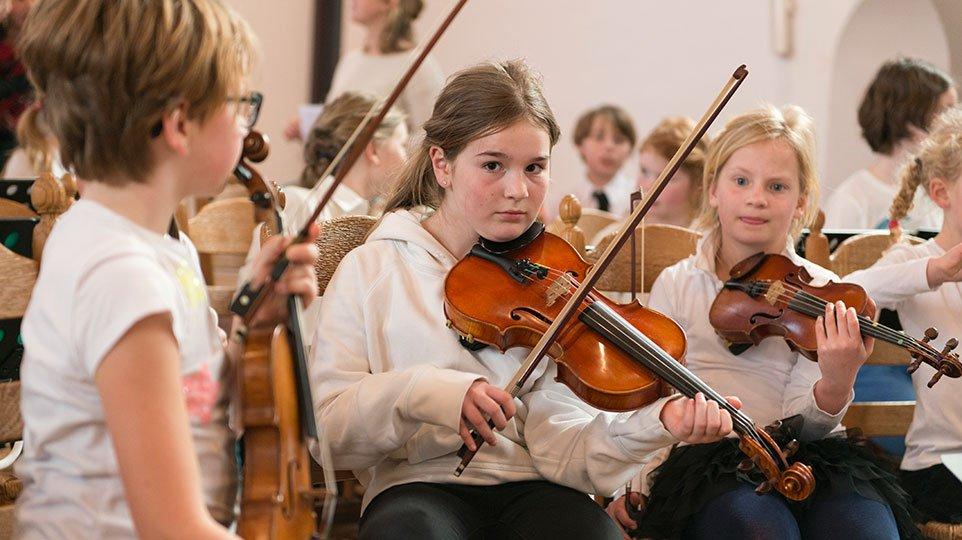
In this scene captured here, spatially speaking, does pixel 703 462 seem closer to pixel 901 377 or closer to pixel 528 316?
pixel 528 316

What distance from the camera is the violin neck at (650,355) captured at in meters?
1.64

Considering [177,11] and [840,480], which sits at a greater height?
[177,11]

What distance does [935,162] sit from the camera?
2305 millimetres

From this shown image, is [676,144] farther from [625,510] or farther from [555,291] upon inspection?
[555,291]

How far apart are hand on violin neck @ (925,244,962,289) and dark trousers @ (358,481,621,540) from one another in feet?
2.73

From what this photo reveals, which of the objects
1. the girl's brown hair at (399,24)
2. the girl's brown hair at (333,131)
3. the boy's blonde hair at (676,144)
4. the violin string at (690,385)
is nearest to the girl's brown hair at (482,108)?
the violin string at (690,385)

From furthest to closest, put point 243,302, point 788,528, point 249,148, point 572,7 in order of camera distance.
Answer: point 572,7 → point 788,528 → point 249,148 → point 243,302

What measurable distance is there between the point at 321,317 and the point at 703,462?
677mm

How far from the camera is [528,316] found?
1.75 meters

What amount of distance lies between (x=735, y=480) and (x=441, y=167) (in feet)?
2.31

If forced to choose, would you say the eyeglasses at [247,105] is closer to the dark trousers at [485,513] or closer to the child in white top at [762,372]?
the dark trousers at [485,513]

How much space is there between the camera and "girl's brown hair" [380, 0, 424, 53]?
14.0ft

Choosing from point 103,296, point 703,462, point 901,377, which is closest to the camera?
point 103,296

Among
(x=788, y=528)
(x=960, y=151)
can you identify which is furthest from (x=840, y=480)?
(x=960, y=151)
